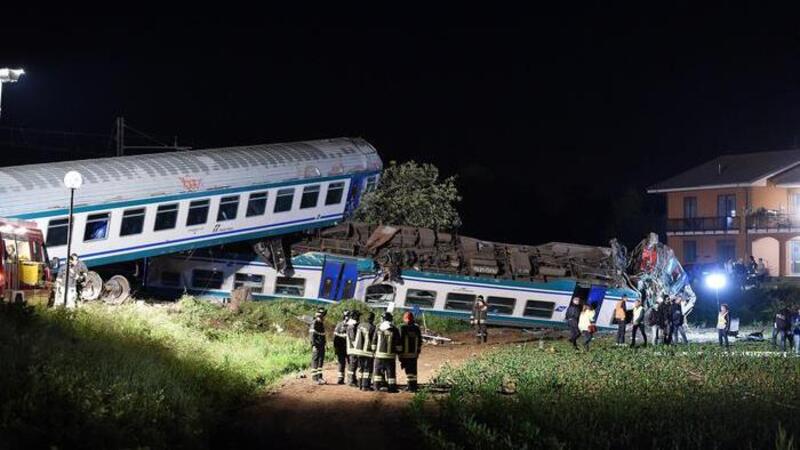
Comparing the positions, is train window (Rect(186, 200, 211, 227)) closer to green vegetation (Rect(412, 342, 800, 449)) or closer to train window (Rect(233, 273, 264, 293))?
train window (Rect(233, 273, 264, 293))

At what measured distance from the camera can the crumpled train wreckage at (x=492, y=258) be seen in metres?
34.3

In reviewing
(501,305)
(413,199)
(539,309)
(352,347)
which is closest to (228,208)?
(501,305)

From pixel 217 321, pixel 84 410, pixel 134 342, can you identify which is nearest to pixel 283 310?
pixel 217 321

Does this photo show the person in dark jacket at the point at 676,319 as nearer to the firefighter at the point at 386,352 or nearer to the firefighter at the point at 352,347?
A: the firefighter at the point at 352,347

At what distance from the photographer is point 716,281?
42938mm

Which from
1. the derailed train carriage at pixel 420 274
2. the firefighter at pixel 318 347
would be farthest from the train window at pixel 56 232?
the firefighter at pixel 318 347

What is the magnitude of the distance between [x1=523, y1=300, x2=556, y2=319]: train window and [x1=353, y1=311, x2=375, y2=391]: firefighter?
1765 centimetres

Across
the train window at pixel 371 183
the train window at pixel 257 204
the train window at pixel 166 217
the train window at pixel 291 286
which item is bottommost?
the train window at pixel 291 286

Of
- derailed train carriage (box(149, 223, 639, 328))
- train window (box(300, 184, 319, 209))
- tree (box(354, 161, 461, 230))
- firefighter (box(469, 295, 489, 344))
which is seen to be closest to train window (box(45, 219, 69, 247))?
derailed train carriage (box(149, 223, 639, 328))

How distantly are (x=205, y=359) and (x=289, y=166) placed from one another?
15.1 metres

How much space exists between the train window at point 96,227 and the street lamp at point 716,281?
26446 millimetres

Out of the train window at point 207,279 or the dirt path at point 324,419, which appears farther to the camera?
the train window at point 207,279

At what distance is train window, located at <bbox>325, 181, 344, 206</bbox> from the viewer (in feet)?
116

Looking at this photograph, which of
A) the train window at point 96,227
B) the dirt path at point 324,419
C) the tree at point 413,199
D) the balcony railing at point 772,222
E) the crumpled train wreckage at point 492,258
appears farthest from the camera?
the balcony railing at point 772,222
